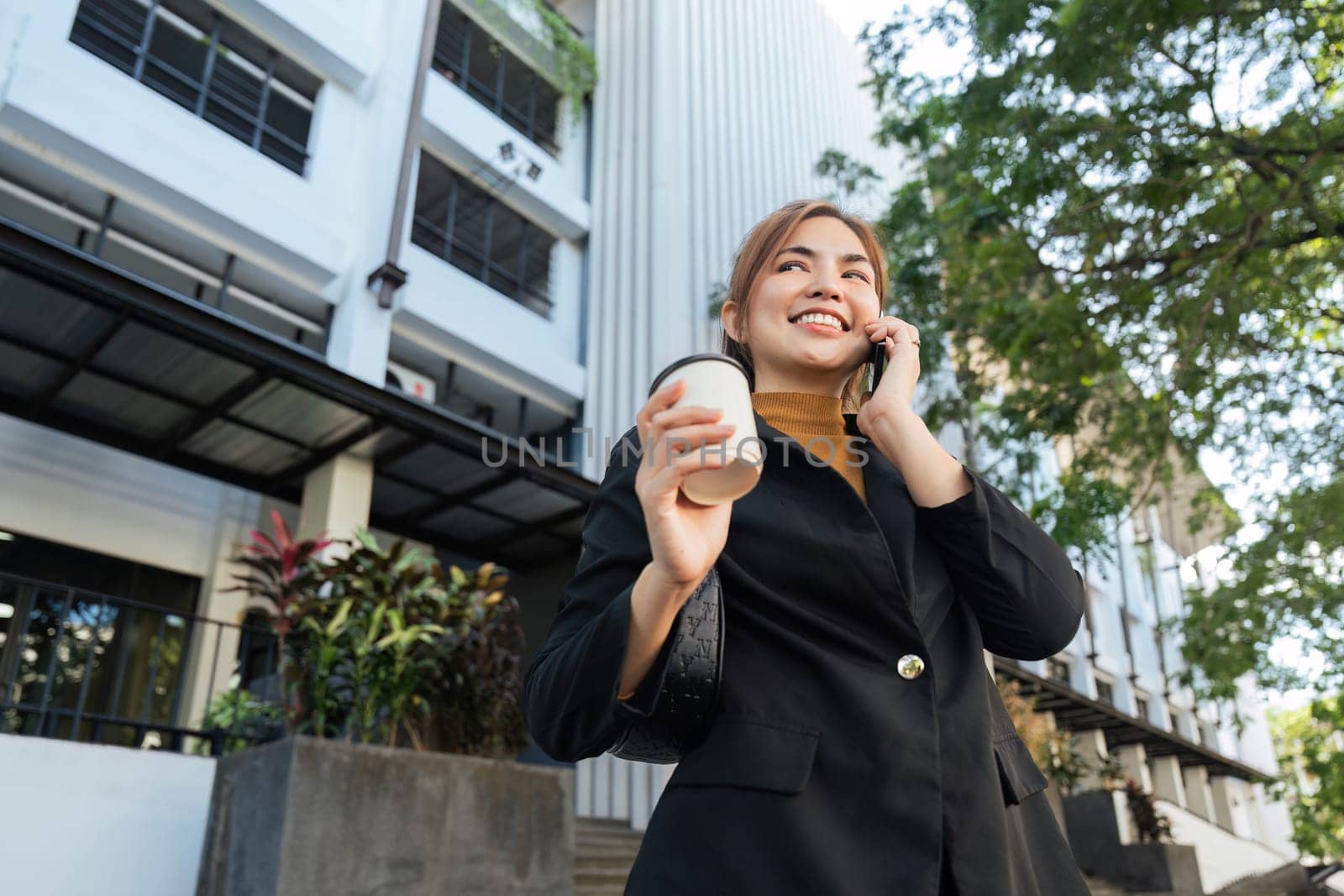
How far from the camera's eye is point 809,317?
1.45 meters

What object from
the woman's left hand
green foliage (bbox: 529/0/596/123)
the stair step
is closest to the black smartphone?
the woman's left hand

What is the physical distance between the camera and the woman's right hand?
951 mm

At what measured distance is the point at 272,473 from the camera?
9750 mm

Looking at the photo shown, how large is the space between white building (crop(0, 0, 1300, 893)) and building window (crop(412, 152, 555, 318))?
0.16 feet

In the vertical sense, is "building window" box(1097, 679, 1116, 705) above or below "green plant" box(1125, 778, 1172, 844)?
above

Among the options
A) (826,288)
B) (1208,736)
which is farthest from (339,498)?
(1208,736)

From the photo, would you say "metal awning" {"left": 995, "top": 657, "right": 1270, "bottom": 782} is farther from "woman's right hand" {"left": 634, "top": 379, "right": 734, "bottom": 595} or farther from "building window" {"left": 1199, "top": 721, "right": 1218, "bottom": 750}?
"woman's right hand" {"left": 634, "top": 379, "right": 734, "bottom": 595}

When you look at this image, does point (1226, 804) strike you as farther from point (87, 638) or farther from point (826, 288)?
point (826, 288)

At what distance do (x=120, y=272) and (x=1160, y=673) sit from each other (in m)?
24.0

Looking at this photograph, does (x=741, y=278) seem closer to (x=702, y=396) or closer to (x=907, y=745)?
(x=702, y=396)

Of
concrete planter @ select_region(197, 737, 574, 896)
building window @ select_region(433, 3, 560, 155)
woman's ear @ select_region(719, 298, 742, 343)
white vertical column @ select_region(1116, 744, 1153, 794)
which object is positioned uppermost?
building window @ select_region(433, 3, 560, 155)

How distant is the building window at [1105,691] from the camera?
2052cm

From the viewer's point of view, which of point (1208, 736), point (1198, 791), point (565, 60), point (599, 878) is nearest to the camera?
point (599, 878)

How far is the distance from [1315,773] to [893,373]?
2371 centimetres
